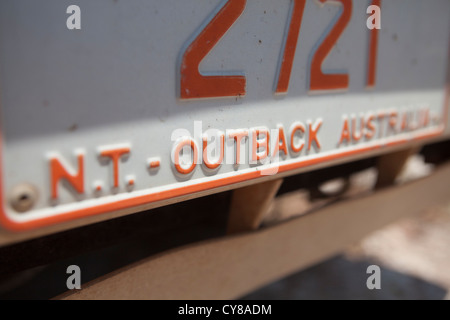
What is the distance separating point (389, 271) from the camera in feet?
8.34

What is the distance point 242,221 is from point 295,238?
0.86 ft

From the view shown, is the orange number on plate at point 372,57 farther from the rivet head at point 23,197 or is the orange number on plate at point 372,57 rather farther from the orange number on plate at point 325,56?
the rivet head at point 23,197

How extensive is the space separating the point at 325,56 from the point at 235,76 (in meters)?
0.35

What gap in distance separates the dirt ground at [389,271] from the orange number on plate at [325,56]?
1007 mm

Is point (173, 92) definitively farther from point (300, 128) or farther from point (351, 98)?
point (351, 98)

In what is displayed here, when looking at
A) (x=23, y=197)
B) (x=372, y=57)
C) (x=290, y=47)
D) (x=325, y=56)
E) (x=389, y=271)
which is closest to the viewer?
(x=23, y=197)

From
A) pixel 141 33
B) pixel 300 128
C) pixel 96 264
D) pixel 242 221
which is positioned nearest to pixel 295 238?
pixel 242 221

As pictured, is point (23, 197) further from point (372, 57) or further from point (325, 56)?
point (372, 57)

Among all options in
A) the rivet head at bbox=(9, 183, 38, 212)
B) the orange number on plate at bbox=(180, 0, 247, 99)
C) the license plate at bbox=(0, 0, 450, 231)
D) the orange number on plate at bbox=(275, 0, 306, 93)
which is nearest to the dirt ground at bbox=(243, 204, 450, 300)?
the license plate at bbox=(0, 0, 450, 231)

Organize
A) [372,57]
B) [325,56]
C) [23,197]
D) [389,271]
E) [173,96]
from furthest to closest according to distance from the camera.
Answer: [389,271] < [372,57] < [325,56] < [173,96] < [23,197]

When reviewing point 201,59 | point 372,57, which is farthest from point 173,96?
point 372,57

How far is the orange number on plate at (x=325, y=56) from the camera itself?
1.14 meters

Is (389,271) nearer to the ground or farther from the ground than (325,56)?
nearer to the ground

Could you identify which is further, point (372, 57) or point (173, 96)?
point (372, 57)
